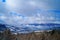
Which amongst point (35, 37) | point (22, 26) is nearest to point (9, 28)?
point (22, 26)

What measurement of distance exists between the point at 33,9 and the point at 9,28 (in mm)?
655

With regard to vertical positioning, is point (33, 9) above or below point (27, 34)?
above

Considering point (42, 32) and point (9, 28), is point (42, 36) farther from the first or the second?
point (9, 28)

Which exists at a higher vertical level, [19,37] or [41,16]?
[41,16]

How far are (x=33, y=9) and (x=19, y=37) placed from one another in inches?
26.4

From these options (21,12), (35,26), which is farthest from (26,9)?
(35,26)

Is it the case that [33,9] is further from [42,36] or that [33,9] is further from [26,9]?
[42,36]

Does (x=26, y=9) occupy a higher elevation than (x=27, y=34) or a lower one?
higher

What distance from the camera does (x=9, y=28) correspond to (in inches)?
176

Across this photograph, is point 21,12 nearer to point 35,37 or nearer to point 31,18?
point 31,18

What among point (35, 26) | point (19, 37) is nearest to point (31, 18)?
point (35, 26)

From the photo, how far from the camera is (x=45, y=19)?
4.58 metres

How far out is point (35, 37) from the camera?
175 inches

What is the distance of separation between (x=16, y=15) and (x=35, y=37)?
62 cm
